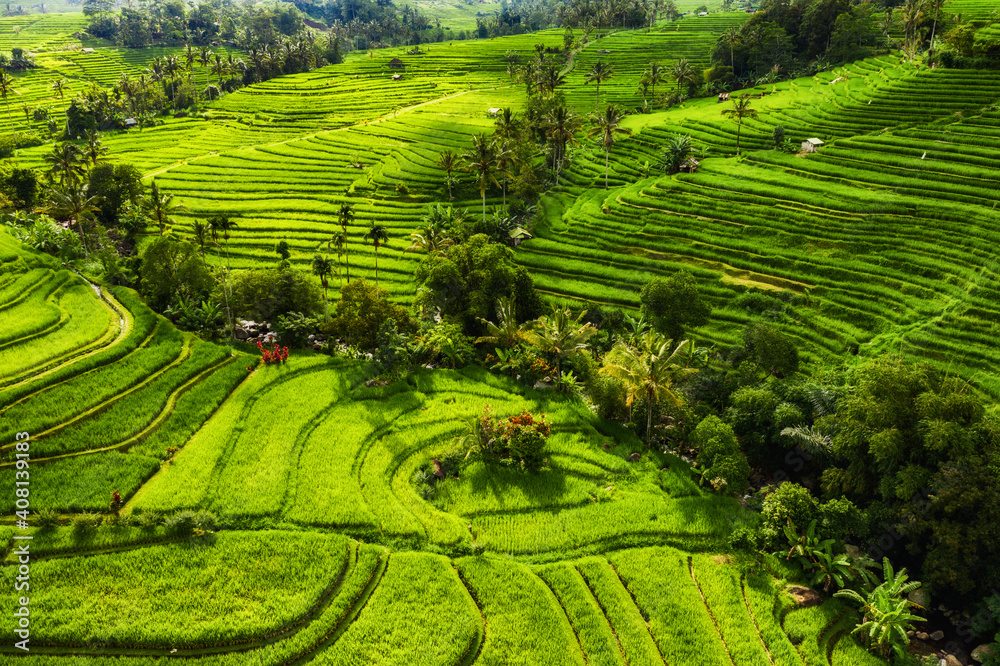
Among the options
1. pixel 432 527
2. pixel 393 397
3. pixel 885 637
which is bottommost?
pixel 885 637

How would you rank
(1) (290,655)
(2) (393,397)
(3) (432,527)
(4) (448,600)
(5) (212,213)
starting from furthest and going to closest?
(5) (212,213)
(2) (393,397)
(3) (432,527)
(4) (448,600)
(1) (290,655)

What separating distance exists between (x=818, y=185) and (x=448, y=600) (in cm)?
5384

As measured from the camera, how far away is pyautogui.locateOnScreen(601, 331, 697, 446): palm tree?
1268 inches

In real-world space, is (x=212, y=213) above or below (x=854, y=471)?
above

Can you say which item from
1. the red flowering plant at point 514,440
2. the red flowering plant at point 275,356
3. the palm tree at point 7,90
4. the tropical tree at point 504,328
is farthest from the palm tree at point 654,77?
the palm tree at point 7,90

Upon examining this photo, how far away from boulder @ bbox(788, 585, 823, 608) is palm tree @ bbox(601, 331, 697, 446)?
1052cm

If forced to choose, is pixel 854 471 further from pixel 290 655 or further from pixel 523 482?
pixel 290 655

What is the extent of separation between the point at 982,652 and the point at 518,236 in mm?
43577

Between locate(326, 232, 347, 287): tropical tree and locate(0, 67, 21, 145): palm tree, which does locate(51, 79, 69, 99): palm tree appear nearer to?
locate(0, 67, 21, 145): palm tree

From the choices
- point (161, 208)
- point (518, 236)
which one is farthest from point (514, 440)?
point (161, 208)

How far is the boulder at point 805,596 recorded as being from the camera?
26.0 m

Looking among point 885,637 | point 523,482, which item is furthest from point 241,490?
point 885,637

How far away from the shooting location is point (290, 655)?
22359 millimetres

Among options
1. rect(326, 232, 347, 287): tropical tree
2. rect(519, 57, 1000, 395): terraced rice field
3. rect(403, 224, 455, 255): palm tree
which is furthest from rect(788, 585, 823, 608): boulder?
rect(326, 232, 347, 287): tropical tree
